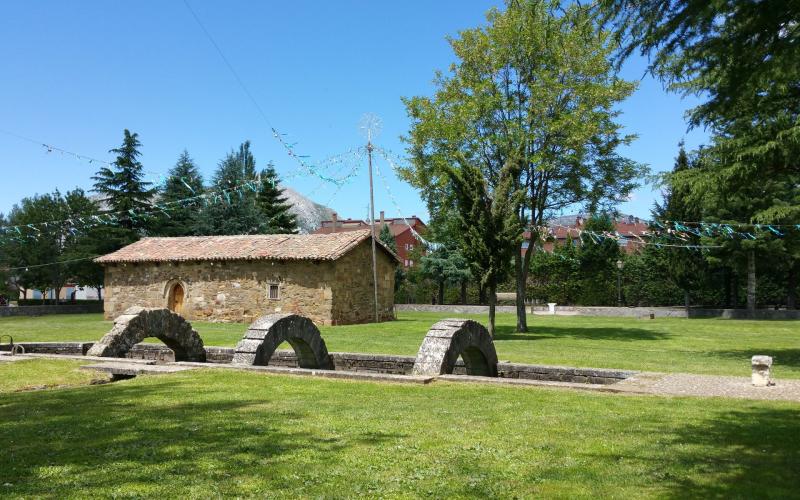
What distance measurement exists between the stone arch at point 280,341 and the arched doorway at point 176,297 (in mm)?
21940

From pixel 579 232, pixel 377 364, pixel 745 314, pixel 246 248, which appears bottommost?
pixel 745 314

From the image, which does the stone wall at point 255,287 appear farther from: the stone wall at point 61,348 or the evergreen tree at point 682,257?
the evergreen tree at point 682,257

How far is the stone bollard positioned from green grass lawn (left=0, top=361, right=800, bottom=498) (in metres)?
1.33

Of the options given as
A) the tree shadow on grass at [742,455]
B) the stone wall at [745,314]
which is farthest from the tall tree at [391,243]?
the tree shadow on grass at [742,455]

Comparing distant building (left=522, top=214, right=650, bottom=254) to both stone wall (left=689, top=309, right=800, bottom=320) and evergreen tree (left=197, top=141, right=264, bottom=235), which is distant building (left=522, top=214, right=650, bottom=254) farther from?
evergreen tree (left=197, top=141, right=264, bottom=235)

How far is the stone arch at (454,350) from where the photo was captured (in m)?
9.52

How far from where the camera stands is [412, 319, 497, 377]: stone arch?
9.52 meters

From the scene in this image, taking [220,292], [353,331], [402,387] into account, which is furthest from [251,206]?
[402,387]

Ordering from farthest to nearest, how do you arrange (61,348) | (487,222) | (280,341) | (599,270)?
(599,270)
(487,222)
(61,348)
(280,341)

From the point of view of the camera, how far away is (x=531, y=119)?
25219mm

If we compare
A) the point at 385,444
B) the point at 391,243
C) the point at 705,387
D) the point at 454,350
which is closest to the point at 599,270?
the point at 391,243

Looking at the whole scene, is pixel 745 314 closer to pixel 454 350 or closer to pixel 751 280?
pixel 751 280

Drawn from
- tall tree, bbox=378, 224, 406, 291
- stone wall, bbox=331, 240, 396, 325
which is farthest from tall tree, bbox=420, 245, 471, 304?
stone wall, bbox=331, 240, 396, 325

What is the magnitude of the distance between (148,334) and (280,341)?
8.48 ft
